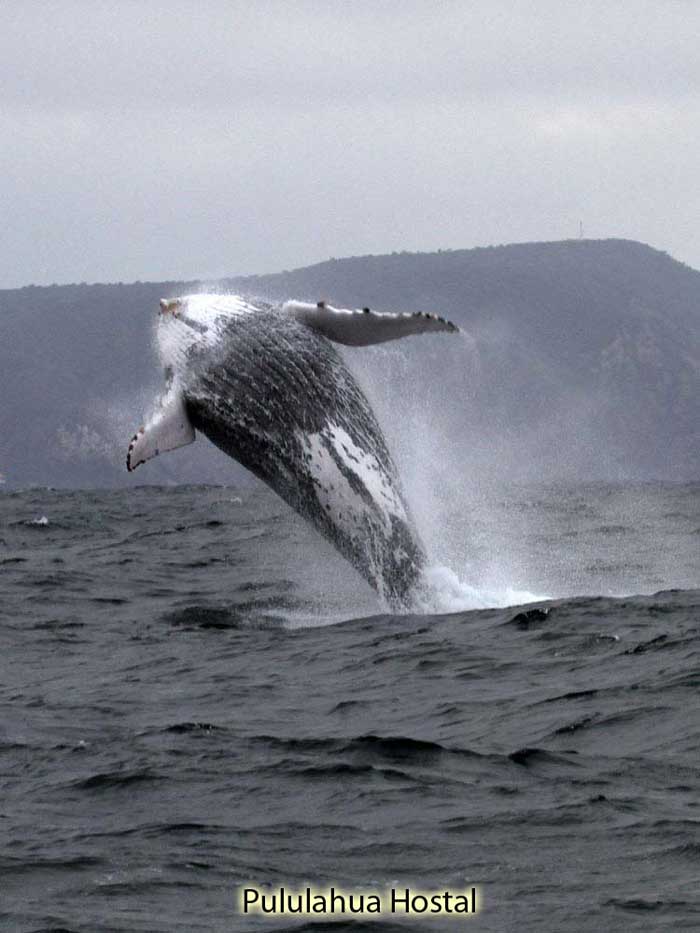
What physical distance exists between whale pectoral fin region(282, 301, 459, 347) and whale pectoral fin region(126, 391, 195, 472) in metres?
1.32

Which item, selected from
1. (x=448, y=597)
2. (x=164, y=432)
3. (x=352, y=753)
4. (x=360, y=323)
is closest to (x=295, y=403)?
(x=360, y=323)

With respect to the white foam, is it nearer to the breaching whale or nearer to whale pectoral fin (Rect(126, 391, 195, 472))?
the breaching whale

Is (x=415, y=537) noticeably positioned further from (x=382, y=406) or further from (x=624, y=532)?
(x=624, y=532)

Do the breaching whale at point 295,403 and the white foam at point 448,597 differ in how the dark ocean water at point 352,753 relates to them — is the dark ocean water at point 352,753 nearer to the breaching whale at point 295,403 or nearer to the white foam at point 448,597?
the white foam at point 448,597

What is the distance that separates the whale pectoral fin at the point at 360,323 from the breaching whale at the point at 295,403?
0.04 feet

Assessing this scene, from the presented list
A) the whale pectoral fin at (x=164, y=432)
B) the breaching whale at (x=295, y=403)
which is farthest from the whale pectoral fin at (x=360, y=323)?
the whale pectoral fin at (x=164, y=432)

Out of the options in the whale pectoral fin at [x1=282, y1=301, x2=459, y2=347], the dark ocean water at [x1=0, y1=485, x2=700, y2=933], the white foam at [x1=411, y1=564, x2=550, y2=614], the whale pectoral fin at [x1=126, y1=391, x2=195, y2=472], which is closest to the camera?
A: the dark ocean water at [x1=0, y1=485, x2=700, y2=933]

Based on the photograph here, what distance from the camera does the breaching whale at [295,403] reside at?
13414mm

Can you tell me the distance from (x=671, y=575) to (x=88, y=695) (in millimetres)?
9954

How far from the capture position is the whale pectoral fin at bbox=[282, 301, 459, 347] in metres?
13.3

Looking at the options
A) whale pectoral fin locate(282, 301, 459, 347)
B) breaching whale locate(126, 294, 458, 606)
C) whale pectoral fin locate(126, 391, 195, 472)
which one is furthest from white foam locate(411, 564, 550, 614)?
whale pectoral fin locate(126, 391, 195, 472)

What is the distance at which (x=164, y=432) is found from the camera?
13.2 meters

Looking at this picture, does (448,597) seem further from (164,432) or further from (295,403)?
(164,432)

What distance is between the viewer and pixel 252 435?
13500 mm
